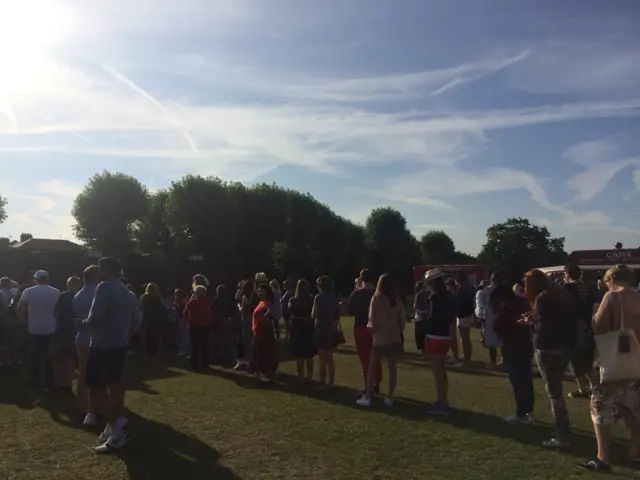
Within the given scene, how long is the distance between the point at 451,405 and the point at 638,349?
3.94m

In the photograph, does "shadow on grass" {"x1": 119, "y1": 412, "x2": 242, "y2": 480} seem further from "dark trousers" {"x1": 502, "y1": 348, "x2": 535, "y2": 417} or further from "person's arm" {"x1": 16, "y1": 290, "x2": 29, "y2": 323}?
"dark trousers" {"x1": 502, "y1": 348, "x2": 535, "y2": 417}

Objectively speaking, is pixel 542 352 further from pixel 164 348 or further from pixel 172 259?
pixel 172 259

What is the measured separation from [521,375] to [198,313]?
7.03m

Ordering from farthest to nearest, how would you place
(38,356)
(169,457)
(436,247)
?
1. (436,247)
2. (38,356)
3. (169,457)

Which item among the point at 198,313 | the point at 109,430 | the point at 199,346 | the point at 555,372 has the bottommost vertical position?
the point at 109,430

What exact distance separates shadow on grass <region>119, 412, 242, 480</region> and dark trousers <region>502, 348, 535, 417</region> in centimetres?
383

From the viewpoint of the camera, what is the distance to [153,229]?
52688 millimetres

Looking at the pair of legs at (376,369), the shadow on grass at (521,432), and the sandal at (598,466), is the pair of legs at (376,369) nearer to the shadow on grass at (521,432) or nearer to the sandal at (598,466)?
the shadow on grass at (521,432)

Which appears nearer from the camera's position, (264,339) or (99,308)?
(99,308)

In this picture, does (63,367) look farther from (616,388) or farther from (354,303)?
(616,388)

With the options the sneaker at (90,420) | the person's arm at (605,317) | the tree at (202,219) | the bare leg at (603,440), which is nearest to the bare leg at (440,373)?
the bare leg at (603,440)

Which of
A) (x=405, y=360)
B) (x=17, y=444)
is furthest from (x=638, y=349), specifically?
(x=405, y=360)

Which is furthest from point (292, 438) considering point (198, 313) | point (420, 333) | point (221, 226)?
point (221, 226)

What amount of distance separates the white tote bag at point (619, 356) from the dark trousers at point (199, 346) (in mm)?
8837
